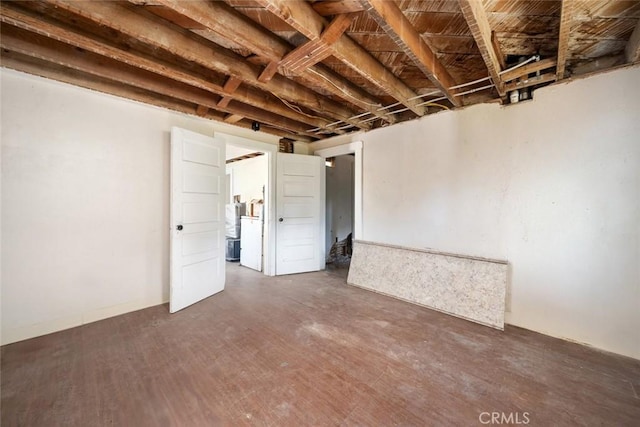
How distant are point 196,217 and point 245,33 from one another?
87.3 inches

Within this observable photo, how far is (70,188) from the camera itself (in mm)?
2527

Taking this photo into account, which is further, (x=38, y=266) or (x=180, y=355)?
(x=38, y=266)

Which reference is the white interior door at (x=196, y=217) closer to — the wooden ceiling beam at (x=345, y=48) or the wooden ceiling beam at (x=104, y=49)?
the wooden ceiling beam at (x=104, y=49)

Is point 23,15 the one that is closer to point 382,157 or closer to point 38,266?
point 38,266

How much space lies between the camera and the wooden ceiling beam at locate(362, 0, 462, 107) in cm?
149

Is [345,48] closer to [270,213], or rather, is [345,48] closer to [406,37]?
[406,37]

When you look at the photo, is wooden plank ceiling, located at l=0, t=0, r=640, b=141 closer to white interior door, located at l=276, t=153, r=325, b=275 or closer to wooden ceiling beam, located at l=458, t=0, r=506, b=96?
wooden ceiling beam, located at l=458, t=0, r=506, b=96

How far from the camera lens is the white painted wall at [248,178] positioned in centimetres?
582

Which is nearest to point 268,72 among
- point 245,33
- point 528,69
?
point 245,33

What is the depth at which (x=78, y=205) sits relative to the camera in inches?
101

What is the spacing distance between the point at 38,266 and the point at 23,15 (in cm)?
212

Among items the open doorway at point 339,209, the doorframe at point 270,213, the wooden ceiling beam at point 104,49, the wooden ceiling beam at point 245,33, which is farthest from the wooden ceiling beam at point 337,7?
the open doorway at point 339,209

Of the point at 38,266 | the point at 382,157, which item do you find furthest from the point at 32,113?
the point at 382,157

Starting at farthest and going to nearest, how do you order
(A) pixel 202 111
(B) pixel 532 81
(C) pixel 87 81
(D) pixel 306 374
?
1. (A) pixel 202 111
2. (C) pixel 87 81
3. (B) pixel 532 81
4. (D) pixel 306 374
